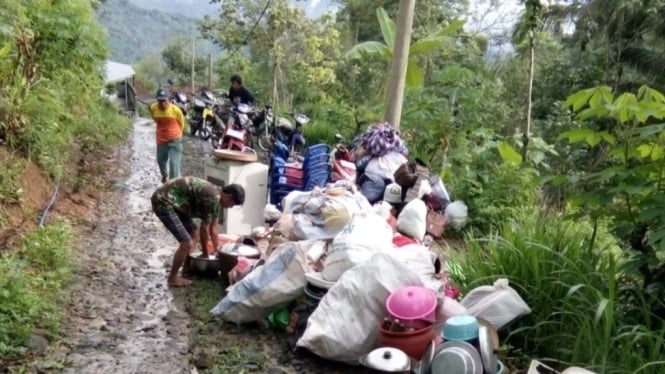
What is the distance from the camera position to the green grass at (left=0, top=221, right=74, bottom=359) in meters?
3.85

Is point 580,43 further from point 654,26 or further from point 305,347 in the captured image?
point 305,347

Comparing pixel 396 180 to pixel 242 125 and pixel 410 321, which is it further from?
pixel 242 125

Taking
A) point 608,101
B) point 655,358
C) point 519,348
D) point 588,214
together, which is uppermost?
→ point 608,101

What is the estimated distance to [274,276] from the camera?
4.38 meters

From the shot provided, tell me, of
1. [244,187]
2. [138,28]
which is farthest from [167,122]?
[138,28]

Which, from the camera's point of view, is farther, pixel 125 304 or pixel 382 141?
pixel 382 141

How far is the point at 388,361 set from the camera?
10.9ft

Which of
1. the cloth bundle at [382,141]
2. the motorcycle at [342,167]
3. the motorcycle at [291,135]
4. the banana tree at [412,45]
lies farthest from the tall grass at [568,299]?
the motorcycle at [291,135]

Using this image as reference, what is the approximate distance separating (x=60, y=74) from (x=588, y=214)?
331 inches

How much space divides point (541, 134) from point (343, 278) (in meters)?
11.6

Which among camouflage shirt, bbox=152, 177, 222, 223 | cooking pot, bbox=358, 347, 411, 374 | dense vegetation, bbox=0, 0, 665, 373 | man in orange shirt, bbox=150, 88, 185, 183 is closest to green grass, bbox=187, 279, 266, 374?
camouflage shirt, bbox=152, 177, 222, 223

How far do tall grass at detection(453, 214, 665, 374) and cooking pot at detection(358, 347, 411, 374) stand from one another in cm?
87

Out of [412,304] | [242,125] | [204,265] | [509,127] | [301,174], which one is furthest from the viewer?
[509,127]

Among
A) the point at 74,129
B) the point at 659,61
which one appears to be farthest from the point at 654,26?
the point at 74,129
